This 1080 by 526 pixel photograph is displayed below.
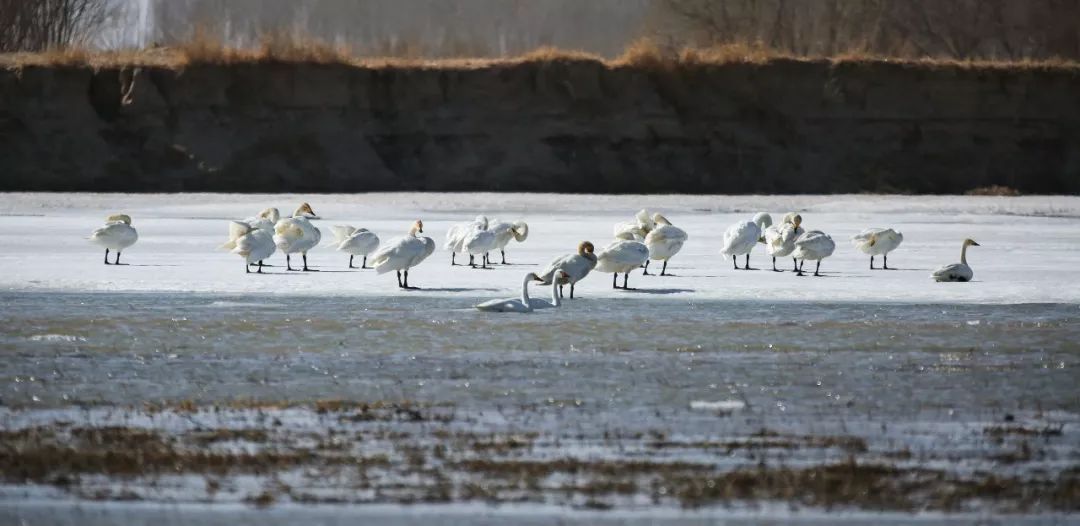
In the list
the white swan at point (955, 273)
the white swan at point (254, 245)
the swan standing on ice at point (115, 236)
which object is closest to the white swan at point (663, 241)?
the white swan at point (955, 273)

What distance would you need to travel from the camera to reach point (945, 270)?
1606cm

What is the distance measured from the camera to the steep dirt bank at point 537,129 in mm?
36094

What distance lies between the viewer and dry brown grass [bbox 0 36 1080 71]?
37.7 metres

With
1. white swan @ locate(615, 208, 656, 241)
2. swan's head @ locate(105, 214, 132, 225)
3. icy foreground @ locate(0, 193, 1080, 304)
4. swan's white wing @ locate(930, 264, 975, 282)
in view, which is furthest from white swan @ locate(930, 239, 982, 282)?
swan's head @ locate(105, 214, 132, 225)

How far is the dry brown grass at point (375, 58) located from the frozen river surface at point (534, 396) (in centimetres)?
2022

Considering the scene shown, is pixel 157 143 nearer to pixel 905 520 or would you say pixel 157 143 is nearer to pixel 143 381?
pixel 143 381

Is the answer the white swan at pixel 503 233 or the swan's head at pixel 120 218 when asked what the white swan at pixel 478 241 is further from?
the swan's head at pixel 120 218

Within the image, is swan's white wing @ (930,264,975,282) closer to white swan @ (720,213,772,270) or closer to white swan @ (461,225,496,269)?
white swan @ (720,213,772,270)

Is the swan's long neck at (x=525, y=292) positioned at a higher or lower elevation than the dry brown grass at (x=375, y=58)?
lower

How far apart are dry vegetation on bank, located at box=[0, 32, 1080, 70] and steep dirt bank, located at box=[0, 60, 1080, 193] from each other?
7.5 inches

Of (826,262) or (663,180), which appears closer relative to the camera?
(826,262)

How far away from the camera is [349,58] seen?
1519 inches

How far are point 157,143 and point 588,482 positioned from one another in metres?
30.8

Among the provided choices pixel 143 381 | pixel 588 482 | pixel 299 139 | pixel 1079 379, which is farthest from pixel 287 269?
pixel 299 139
